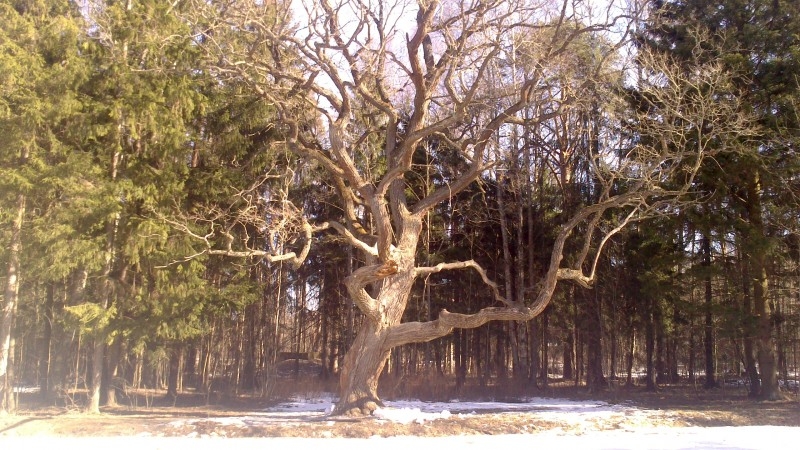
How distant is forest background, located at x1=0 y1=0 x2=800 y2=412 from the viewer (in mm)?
15227

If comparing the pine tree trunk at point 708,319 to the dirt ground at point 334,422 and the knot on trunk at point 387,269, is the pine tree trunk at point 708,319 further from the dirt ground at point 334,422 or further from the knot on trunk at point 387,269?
the knot on trunk at point 387,269

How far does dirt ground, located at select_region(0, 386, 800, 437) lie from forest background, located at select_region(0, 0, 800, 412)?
4.27 feet

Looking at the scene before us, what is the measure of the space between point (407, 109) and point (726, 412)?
1278cm

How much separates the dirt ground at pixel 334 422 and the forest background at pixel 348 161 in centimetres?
130

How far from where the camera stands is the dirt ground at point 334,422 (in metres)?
12.6

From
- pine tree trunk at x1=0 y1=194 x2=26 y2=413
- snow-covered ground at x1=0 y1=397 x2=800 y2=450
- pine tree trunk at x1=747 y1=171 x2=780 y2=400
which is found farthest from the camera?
pine tree trunk at x1=747 y1=171 x2=780 y2=400

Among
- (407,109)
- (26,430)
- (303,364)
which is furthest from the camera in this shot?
(303,364)

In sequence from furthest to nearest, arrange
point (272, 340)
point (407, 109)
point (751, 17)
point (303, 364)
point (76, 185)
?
point (303, 364), point (272, 340), point (407, 109), point (751, 17), point (76, 185)

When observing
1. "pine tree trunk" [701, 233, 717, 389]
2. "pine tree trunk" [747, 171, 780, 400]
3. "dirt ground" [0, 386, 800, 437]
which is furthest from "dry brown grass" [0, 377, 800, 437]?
"pine tree trunk" [701, 233, 717, 389]

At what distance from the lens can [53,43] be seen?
1583cm

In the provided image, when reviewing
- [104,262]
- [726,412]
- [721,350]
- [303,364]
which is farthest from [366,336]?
[303,364]

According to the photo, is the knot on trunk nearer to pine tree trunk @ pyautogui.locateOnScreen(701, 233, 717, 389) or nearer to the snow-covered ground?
the snow-covered ground

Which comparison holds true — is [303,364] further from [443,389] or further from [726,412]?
[726,412]

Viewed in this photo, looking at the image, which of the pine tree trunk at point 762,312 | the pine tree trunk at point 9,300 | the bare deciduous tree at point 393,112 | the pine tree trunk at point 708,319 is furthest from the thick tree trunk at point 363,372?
the pine tree trunk at point 762,312
